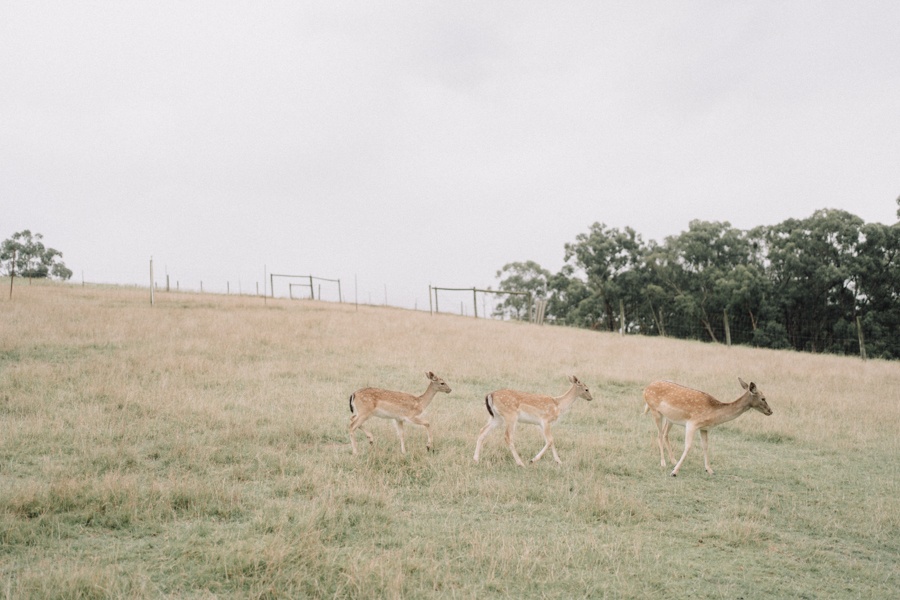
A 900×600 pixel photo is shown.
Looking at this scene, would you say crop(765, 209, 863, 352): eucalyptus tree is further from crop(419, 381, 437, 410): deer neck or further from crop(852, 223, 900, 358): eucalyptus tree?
crop(419, 381, 437, 410): deer neck

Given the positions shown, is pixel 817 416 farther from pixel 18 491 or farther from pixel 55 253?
pixel 55 253

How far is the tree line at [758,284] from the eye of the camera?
37.1 metres

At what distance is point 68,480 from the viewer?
6.02 meters

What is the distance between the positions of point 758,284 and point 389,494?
136 feet

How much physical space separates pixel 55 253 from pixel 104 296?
176 ft

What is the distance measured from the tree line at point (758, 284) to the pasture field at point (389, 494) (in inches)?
869

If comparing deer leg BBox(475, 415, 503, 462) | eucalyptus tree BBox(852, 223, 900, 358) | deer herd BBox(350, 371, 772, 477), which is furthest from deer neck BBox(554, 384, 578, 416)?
eucalyptus tree BBox(852, 223, 900, 358)

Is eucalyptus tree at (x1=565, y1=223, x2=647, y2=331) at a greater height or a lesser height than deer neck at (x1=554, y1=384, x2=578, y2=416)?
greater

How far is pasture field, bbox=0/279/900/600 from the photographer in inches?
180

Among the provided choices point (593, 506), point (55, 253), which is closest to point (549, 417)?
point (593, 506)

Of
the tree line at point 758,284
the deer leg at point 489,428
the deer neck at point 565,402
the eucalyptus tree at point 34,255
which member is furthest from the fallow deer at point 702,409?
the eucalyptus tree at point 34,255

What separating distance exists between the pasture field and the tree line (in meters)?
22.1

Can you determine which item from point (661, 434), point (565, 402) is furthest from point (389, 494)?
point (661, 434)

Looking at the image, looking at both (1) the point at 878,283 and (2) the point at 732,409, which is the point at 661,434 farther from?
(1) the point at 878,283
